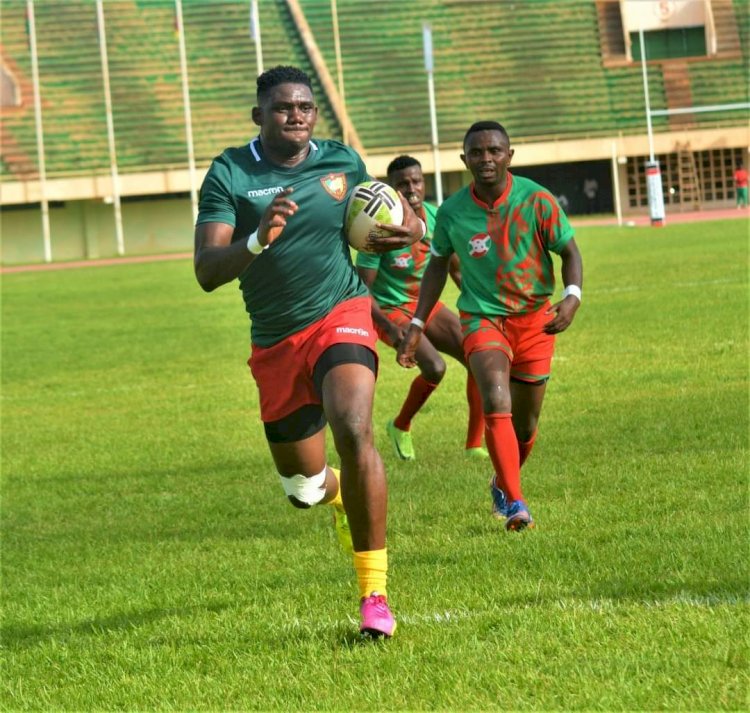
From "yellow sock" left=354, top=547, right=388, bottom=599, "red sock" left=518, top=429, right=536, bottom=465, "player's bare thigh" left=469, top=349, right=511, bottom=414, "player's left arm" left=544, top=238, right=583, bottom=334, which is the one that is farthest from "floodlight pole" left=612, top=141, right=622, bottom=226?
"yellow sock" left=354, top=547, right=388, bottom=599

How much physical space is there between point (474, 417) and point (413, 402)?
2.26 feet

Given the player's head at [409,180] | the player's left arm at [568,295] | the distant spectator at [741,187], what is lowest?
the player's left arm at [568,295]

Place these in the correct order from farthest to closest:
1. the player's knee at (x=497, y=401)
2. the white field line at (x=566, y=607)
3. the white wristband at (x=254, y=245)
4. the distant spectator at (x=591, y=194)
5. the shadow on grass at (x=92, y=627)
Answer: the distant spectator at (x=591, y=194)
the player's knee at (x=497, y=401)
the shadow on grass at (x=92, y=627)
the white wristband at (x=254, y=245)
the white field line at (x=566, y=607)

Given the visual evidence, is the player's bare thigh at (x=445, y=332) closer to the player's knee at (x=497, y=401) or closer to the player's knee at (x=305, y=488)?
the player's knee at (x=497, y=401)

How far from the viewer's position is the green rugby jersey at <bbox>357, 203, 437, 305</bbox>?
10.7 m

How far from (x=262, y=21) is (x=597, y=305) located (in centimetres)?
4239

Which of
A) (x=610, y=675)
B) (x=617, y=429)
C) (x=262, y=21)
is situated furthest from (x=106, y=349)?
(x=262, y=21)

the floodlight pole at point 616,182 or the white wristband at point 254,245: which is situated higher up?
the floodlight pole at point 616,182

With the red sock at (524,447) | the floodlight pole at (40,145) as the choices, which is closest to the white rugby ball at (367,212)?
the red sock at (524,447)

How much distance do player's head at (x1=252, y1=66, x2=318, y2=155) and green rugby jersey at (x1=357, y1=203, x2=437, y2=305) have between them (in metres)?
4.37

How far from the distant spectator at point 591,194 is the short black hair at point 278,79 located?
2076 inches

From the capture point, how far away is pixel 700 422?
33.2ft

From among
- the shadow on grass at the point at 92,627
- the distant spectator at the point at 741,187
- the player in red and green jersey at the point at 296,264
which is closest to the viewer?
the player in red and green jersey at the point at 296,264

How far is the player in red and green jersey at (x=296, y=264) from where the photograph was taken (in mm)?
5957
